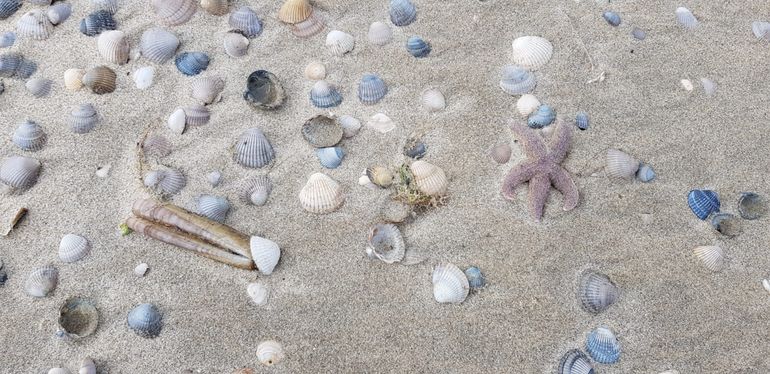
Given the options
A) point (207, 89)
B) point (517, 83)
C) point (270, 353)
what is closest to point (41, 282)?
point (270, 353)

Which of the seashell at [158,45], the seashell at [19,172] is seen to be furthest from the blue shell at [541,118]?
the seashell at [19,172]

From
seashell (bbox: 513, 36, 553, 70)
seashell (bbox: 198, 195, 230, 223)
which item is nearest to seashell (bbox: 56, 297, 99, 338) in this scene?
seashell (bbox: 198, 195, 230, 223)

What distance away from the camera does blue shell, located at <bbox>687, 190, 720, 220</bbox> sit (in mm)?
3793

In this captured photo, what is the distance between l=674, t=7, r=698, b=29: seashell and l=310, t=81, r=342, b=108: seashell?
270 centimetres

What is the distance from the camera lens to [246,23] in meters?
4.50

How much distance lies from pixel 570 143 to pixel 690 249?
0.96 meters

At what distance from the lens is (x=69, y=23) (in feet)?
15.1

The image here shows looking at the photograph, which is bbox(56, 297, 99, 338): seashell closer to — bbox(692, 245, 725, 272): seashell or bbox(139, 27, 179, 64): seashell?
bbox(139, 27, 179, 64): seashell

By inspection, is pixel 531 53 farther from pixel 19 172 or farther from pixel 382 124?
pixel 19 172

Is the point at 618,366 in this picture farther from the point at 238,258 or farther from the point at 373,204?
the point at 238,258

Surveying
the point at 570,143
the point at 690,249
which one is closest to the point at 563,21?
the point at 570,143

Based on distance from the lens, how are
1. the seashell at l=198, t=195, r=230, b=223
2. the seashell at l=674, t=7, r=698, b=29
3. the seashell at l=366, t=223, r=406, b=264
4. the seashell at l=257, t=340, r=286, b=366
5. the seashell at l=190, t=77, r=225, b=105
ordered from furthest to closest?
the seashell at l=674, t=7, r=698, b=29 → the seashell at l=190, t=77, r=225, b=105 → the seashell at l=198, t=195, r=230, b=223 → the seashell at l=366, t=223, r=406, b=264 → the seashell at l=257, t=340, r=286, b=366

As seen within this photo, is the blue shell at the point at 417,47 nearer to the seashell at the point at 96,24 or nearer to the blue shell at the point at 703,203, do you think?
the blue shell at the point at 703,203

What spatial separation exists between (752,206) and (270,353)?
3059 mm
